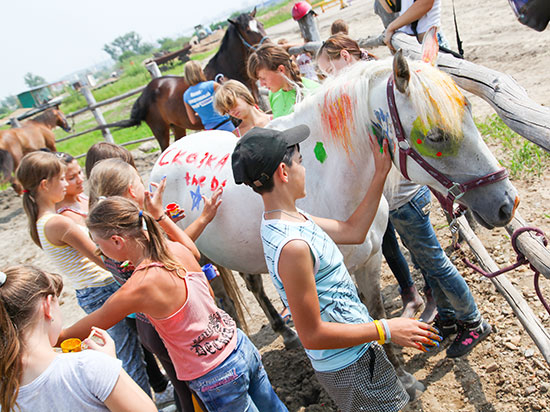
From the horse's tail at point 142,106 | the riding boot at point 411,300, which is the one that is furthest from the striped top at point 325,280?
the horse's tail at point 142,106

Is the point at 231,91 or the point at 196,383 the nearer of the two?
the point at 196,383

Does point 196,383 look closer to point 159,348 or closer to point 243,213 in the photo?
point 159,348

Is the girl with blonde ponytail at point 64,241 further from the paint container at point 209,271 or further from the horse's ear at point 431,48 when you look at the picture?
the horse's ear at point 431,48

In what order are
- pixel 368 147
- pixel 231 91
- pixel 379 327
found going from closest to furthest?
pixel 379 327 < pixel 368 147 < pixel 231 91

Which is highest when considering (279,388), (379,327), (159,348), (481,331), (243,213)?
(243,213)

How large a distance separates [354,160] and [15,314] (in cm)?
170

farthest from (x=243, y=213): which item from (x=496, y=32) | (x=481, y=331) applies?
(x=496, y=32)

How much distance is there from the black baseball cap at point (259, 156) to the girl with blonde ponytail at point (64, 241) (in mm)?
1429

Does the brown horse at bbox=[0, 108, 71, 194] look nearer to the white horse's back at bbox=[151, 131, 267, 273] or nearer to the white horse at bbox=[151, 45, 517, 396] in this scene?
the white horse's back at bbox=[151, 131, 267, 273]

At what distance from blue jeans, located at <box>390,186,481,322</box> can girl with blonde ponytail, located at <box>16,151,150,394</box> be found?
1.98 m

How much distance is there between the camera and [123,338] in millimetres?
2879

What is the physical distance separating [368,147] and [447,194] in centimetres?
47

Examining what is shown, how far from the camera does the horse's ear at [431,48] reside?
2.07 meters

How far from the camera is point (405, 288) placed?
333cm
